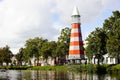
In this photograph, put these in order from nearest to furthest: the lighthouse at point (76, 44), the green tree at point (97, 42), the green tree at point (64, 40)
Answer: the lighthouse at point (76, 44)
the green tree at point (97, 42)
the green tree at point (64, 40)

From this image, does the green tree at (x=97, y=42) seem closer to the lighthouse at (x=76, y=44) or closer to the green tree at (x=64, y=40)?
the lighthouse at (x=76, y=44)

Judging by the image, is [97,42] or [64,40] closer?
[97,42]

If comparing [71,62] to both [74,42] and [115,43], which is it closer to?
[74,42]

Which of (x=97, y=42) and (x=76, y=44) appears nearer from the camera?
(x=76, y=44)

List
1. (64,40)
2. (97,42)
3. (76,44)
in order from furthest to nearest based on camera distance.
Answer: (64,40), (97,42), (76,44)

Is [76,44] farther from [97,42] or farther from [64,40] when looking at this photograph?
[64,40]

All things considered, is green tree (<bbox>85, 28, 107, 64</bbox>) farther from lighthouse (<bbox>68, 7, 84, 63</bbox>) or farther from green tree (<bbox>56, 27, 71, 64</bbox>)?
green tree (<bbox>56, 27, 71, 64</bbox>)

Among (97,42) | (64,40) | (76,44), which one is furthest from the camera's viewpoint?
(64,40)

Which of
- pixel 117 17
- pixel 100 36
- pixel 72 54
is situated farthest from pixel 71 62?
pixel 117 17

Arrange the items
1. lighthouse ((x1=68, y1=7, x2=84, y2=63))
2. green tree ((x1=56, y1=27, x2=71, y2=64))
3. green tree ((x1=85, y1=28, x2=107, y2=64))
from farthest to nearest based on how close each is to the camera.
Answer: green tree ((x1=56, y1=27, x2=71, y2=64)), green tree ((x1=85, y1=28, x2=107, y2=64)), lighthouse ((x1=68, y1=7, x2=84, y2=63))

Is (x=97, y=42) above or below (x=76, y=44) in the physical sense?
above

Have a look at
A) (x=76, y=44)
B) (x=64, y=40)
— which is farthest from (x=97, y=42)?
(x=64, y=40)

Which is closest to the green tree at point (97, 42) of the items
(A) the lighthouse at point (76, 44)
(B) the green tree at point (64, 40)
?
(A) the lighthouse at point (76, 44)

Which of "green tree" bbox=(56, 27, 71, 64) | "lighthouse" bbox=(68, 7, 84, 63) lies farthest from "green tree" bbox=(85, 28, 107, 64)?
"green tree" bbox=(56, 27, 71, 64)
